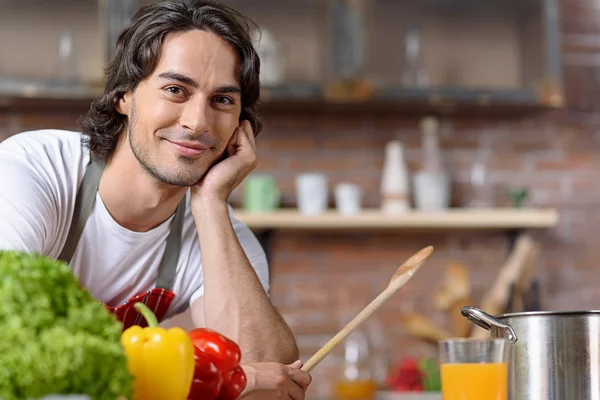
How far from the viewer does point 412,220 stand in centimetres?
315

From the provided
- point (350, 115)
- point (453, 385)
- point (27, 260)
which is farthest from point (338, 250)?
point (27, 260)

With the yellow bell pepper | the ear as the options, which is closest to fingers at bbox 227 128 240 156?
the ear

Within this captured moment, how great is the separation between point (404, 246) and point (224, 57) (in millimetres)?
1837

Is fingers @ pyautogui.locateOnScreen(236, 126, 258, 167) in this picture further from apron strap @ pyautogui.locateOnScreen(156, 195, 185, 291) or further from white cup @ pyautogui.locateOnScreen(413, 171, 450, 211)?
white cup @ pyautogui.locateOnScreen(413, 171, 450, 211)

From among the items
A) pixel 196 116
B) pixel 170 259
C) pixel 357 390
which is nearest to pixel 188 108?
pixel 196 116

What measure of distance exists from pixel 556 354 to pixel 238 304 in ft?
1.79

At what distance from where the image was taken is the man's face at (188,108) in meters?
1.62

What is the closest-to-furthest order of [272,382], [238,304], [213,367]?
[213,367]
[272,382]
[238,304]

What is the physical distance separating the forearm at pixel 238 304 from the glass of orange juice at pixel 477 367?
14.9 inches

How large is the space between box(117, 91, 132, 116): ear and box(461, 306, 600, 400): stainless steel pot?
3.11ft

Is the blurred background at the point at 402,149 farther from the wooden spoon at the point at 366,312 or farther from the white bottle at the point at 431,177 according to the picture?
the wooden spoon at the point at 366,312

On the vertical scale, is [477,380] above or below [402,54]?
below

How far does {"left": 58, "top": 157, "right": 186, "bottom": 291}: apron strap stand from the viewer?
1.71m

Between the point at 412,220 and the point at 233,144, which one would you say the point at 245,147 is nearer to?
the point at 233,144
